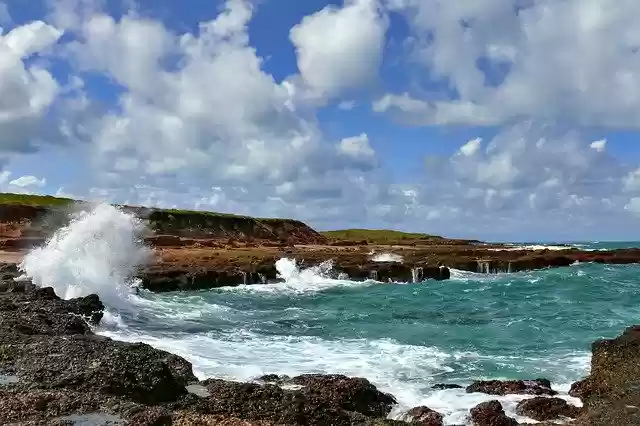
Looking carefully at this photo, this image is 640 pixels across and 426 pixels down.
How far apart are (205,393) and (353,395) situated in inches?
112

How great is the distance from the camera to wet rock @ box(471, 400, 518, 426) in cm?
1144

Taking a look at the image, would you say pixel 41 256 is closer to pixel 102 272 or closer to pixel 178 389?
pixel 102 272

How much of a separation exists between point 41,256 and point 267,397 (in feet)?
83.5

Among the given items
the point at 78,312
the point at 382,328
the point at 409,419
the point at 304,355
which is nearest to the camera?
the point at 409,419

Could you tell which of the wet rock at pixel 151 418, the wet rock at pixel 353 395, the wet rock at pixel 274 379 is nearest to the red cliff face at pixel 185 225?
the wet rock at pixel 274 379

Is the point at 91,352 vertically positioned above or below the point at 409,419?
above

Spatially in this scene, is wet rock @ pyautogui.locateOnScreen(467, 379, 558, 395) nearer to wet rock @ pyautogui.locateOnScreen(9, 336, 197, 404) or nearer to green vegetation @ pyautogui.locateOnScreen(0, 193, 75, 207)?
wet rock @ pyautogui.locateOnScreen(9, 336, 197, 404)

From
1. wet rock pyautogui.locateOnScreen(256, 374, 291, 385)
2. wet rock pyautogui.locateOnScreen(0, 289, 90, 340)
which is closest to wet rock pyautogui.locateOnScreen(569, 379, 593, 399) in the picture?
wet rock pyautogui.locateOnScreen(256, 374, 291, 385)

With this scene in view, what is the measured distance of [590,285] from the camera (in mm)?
39719

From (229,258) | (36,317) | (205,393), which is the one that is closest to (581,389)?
(205,393)

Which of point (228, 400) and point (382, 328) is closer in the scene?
point (228, 400)

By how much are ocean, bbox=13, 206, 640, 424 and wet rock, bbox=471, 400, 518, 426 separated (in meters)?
0.33

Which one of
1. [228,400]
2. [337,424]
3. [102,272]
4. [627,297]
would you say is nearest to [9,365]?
[228,400]

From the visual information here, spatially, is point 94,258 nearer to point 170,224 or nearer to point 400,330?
point 400,330
